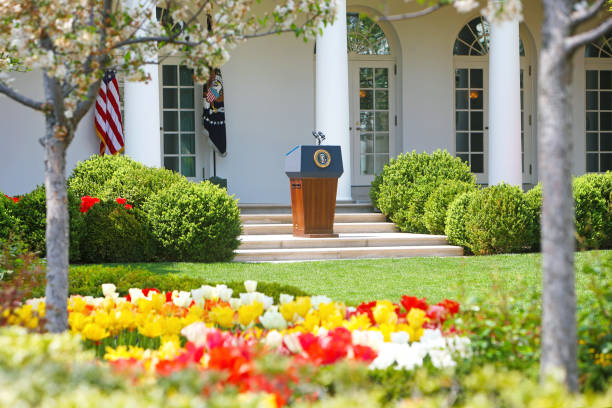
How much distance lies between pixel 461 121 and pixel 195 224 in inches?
340

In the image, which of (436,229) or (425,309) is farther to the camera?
(436,229)

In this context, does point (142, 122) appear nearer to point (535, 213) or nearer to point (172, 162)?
point (172, 162)

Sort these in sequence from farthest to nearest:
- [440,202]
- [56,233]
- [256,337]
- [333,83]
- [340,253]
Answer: [333,83], [440,202], [340,253], [56,233], [256,337]

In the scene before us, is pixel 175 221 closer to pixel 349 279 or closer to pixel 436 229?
pixel 349 279

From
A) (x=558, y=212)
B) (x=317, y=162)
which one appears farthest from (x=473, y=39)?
(x=558, y=212)

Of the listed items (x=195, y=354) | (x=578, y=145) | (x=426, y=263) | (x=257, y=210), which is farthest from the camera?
(x=578, y=145)

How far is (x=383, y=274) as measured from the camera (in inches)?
311

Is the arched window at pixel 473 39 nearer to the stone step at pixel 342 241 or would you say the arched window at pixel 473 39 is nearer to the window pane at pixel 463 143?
the window pane at pixel 463 143

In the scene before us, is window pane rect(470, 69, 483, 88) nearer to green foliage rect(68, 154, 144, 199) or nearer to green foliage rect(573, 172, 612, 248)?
green foliage rect(573, 172, 612, 248)

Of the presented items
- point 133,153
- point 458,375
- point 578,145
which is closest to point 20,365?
point 458,375

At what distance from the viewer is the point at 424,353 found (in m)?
3.02

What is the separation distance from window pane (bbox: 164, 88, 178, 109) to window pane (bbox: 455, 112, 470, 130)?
Answer: 6.42m

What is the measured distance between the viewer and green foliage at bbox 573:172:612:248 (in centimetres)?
988

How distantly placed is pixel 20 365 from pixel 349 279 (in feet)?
18.2
